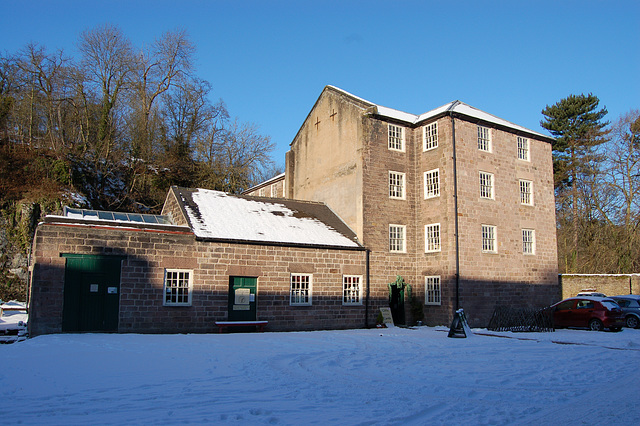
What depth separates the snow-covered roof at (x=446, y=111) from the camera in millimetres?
23891

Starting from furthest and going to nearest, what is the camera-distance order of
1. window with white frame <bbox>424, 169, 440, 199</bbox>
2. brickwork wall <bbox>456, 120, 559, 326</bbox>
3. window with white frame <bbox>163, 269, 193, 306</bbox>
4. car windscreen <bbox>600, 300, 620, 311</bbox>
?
window with white frame <bbox>424, 169, 440, 199</bbox> < brickwork wall <bbox>456, 120, 559, 326</bbox> < car windscreen <bbox>600, 300, 620, 311</bbox> < window with white frame <bbox>163, 269, 193, 306</bbox>

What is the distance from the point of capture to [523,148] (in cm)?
2589

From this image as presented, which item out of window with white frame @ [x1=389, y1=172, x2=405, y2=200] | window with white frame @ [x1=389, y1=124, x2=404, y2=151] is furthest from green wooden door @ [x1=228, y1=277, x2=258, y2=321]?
window with white frame @ [x1=389, y1=124, x2=404, y2=151]

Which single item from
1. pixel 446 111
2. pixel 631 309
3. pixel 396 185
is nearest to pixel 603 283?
pixel 631 309

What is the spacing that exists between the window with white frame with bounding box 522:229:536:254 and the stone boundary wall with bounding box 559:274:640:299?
8.04 metres

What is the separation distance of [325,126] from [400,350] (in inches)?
612

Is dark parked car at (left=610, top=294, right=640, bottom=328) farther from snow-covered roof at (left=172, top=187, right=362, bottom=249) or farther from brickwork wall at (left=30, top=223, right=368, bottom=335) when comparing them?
snow-covered roof at (left=172, top=187, right=362, bottom=249)

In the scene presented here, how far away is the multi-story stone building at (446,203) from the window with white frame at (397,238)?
0.16 ft

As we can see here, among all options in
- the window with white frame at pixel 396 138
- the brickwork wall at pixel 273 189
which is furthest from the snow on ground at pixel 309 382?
the brickwork wall at pixel 273 189

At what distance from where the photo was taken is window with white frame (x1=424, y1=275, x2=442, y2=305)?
22.7 meters

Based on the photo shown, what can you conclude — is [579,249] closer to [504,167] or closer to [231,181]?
[504,167]

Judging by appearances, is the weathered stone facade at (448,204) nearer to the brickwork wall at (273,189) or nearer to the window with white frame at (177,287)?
the brickwork wall at (273,189)

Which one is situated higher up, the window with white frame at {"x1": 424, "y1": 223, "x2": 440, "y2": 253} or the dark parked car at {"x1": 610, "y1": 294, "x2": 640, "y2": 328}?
the window with white frame at {"x1": 424, "y1": 223, "x2": 440, "y2": 253}

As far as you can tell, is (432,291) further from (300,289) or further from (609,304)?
(609,304)
